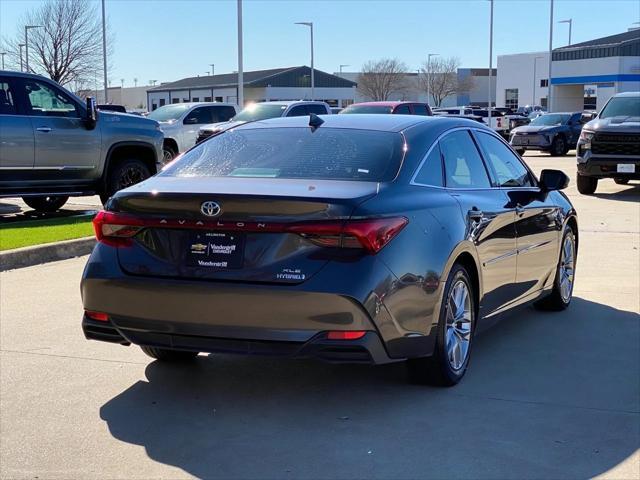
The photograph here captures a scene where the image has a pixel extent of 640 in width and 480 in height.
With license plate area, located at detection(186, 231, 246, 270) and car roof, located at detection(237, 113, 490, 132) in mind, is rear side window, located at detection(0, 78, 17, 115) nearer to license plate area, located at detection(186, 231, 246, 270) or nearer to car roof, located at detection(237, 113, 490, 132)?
car roof, located at detection(237, 113, 490, 132)

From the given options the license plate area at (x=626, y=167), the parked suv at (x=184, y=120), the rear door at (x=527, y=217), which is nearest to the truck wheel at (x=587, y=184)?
the license plate area at (x=626, y=167)

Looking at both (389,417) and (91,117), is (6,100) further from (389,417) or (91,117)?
(389,417)

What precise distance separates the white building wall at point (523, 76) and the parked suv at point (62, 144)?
83.2 meters

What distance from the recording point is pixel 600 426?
4.65 meters

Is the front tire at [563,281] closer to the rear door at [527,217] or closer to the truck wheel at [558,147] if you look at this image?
the rear door at [527,217]

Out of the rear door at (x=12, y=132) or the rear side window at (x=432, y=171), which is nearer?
the rear side window at (x=432, y=171)

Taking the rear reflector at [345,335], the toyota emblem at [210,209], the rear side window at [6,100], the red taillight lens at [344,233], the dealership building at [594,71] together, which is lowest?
the rear reflector at [345,335]

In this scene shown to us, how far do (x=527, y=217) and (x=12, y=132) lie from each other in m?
8.17

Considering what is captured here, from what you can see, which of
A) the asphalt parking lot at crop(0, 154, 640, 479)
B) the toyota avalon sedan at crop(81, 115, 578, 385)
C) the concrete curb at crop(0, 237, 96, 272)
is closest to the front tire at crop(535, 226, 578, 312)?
the asphalt parking lot at crop(0, 154, 640, 479)

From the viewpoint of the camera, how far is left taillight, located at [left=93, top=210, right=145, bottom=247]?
474 centimetres

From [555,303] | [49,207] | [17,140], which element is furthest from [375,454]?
[49,207]

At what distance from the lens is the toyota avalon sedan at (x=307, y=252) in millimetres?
4395

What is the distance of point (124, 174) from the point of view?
538 inches

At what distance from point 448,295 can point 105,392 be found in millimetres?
2091
